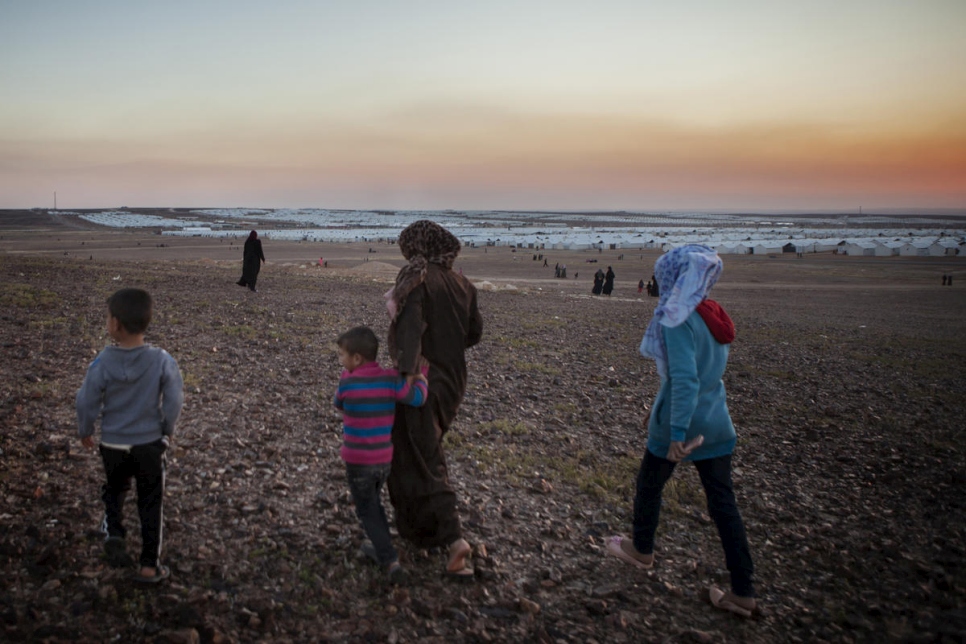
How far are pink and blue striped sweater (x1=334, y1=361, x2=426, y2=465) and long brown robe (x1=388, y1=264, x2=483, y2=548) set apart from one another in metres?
0.19

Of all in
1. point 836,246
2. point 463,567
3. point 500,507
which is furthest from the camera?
point 836,246

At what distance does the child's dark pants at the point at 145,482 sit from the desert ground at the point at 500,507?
11.0 inches

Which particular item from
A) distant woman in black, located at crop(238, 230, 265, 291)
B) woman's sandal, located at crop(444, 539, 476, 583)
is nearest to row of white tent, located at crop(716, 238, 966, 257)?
distant woman in black, located at crop(238, 230, 265, 291)

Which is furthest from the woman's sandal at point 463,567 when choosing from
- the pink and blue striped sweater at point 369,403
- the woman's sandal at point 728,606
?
the woman's sandal at point 728,606

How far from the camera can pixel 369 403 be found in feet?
11.8

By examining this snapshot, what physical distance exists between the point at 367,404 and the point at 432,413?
45 cm

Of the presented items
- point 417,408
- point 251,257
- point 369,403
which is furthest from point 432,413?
point 251,257

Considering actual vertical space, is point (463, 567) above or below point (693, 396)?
below

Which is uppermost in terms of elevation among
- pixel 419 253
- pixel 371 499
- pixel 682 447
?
pixel 419 253

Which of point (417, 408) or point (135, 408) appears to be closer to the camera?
point (135, 408)

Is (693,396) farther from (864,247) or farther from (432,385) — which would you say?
(864,247)

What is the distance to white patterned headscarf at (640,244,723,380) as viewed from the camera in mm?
3539

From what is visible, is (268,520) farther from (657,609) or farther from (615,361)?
(615,361)

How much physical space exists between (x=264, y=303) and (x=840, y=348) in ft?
46.8
